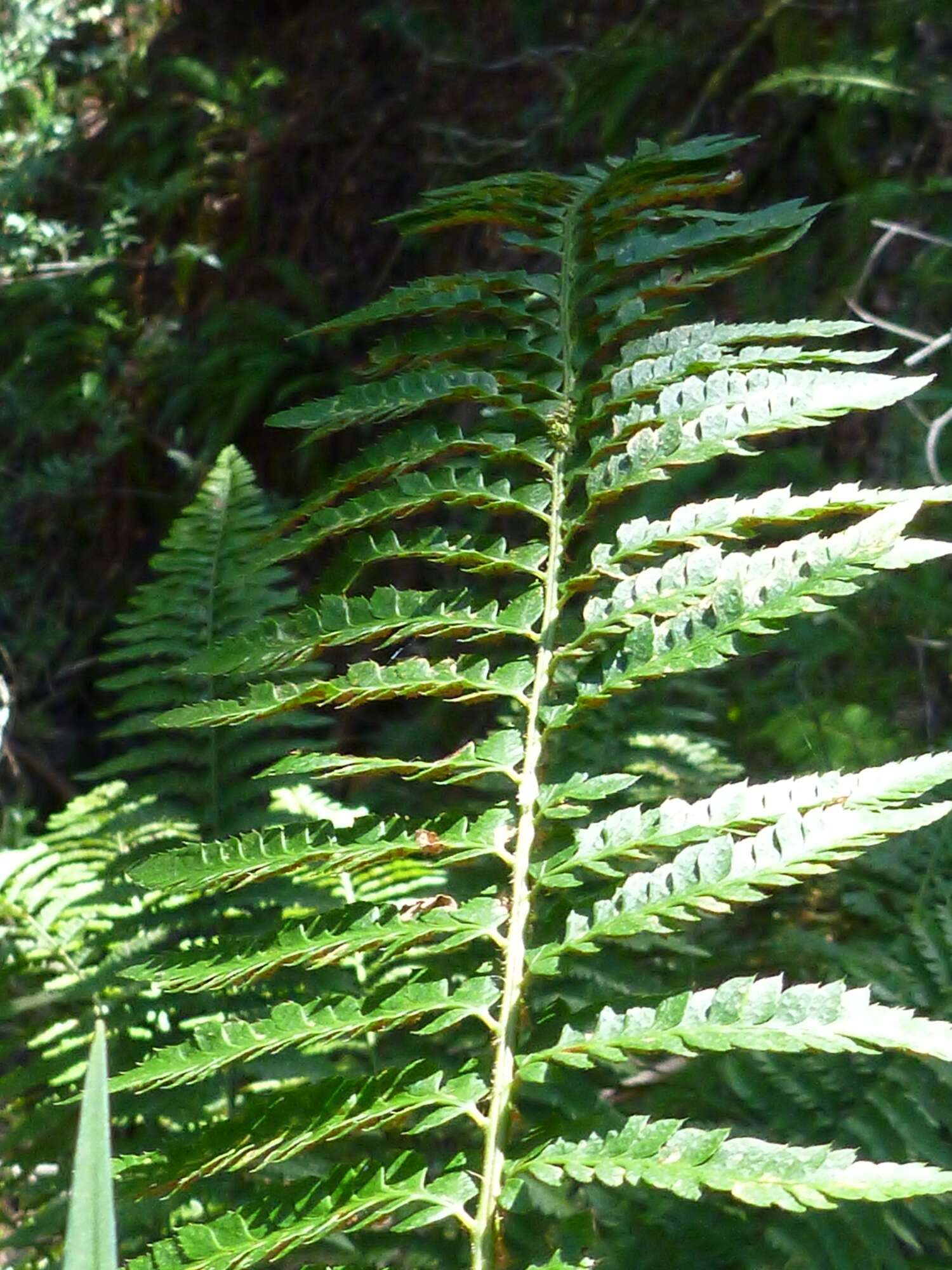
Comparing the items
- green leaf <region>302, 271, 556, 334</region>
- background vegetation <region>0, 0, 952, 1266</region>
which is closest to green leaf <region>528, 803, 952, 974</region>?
green leaf <region>302, 271, 556, 334</region>

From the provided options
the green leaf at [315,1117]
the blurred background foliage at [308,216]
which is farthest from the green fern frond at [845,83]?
the green leaf at [315,1117]

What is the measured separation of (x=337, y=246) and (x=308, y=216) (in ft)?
0.45

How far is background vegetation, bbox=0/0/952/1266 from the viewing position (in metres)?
2.01

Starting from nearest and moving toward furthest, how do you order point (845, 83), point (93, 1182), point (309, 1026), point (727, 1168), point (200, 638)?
point (93, 1182) → point (727, 1168) → point (309, 1026) → point (200, 638) → point (845, 83)

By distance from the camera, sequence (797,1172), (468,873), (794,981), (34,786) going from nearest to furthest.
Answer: (797,1172) → (468,873) → (794,981) → (34,786)

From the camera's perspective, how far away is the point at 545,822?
952 mm

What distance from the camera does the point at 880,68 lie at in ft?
7.63

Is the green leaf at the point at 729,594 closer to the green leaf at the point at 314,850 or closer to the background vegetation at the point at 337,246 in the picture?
the green leaf at the point at 314,850

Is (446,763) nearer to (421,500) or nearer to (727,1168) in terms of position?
(421,500)

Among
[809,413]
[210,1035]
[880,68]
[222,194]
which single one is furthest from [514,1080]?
[222,194]

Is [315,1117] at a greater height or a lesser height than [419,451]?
lesser

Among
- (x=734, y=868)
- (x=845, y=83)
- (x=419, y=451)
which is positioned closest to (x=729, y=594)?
(x=734, y=868)

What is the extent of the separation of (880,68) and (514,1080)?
6.81 feet

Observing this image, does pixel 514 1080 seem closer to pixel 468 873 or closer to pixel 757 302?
pixel 468 873
